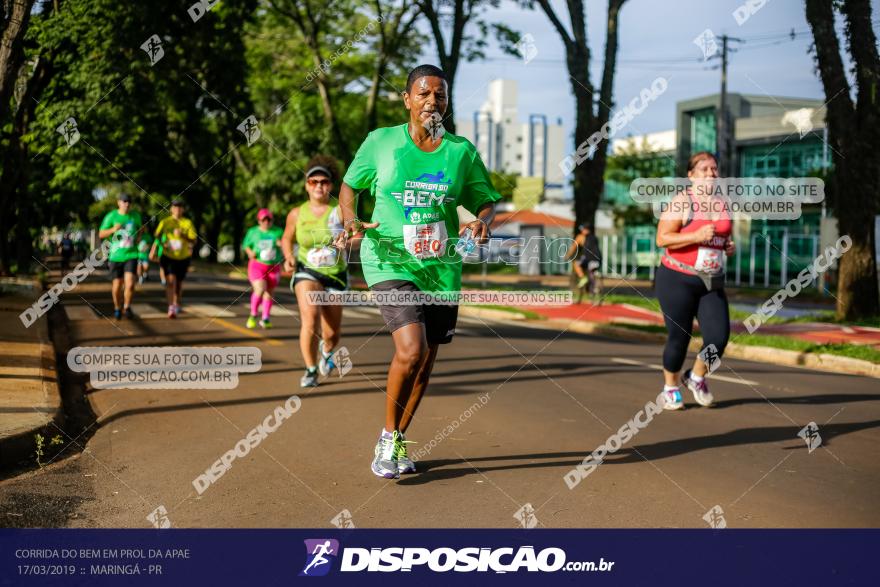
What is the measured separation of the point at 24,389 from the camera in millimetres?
7664

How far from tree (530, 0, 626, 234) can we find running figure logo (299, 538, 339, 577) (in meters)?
20.2

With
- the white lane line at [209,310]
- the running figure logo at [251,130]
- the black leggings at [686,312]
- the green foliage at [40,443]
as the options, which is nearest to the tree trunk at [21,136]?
the running figure logo at [251,130]

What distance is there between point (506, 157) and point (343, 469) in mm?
169020

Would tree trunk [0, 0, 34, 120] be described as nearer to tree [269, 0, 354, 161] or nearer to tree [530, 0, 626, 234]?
tree [530, 0, 626, 234]

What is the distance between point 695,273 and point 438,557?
14.2 ft

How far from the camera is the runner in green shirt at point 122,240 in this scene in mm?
14359

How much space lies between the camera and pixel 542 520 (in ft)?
14.3

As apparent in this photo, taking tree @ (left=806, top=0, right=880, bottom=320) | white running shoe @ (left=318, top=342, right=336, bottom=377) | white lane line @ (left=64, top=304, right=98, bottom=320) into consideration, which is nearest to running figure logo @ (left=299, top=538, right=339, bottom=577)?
white running shoe @ (left=318, top=342, right=336, bottom=377)

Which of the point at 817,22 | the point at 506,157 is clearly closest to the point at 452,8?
the point at 817,22

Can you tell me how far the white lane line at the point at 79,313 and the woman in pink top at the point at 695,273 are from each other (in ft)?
37.7

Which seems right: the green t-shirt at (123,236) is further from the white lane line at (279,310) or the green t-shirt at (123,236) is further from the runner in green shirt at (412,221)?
the runner in green shirt at (412,221)

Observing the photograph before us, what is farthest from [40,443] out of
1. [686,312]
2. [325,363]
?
[686,312]

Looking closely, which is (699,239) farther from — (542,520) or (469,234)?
(542,520)

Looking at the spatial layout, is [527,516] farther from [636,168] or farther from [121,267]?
[636,168]
